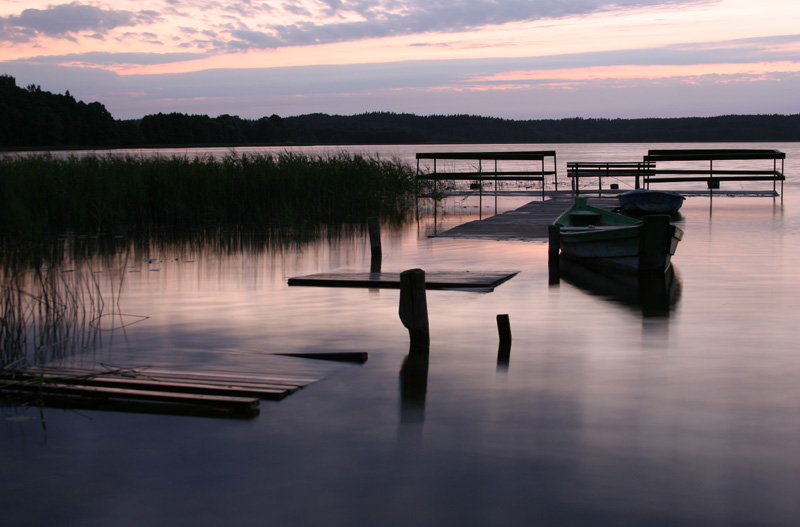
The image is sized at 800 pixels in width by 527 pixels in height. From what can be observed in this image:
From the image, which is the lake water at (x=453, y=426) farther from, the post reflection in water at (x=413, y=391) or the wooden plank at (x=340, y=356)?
the wooden plank at (x=340, y=356)

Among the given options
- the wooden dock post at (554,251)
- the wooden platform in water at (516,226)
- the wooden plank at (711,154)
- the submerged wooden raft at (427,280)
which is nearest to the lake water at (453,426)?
the submerged wooden raft at (427,280)

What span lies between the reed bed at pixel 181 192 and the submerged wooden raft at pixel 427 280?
5794 mm

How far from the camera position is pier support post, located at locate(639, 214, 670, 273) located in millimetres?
12430

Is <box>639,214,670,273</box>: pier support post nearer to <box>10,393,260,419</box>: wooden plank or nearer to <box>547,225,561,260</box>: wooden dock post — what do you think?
<box>547,225,561,260</box>: wooden dock post

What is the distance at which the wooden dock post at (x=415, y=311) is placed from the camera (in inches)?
309

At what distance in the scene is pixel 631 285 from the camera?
12.2 metres

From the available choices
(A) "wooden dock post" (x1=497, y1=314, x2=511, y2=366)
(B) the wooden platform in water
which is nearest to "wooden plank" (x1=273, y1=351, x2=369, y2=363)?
(A) "wooden dock post" (x1=497, y1=314, x2=511, y2=366)

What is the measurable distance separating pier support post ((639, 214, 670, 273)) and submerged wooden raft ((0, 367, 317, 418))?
7358mm

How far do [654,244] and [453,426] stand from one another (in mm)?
7766

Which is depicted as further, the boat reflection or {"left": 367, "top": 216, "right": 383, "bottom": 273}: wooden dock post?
{"left": 367, "top": 216, "right": 383, "bottom": 273}: wooden dock post

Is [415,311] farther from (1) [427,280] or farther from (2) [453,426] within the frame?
(1) [427,280]

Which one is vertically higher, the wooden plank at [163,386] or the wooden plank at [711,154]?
the wooden plank at [711,154]

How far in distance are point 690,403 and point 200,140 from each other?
118 meters

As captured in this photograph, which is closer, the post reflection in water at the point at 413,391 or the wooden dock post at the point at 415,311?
the post reflection in water at the point at 413,391
